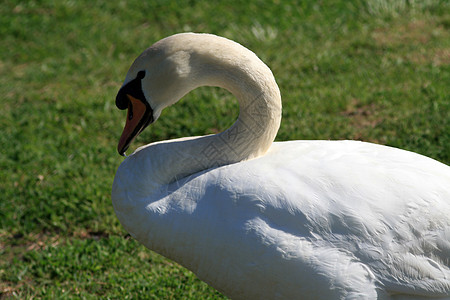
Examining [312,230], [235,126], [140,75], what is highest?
[140,75]

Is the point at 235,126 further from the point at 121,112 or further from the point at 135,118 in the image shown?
the point at 121,112

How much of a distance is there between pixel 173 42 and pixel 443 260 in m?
1.56

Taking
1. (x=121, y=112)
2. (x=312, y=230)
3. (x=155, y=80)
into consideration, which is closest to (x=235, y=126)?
(x=155, y=80)

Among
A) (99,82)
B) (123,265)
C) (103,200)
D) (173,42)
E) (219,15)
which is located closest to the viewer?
(173,42)

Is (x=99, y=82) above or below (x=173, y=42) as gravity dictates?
below

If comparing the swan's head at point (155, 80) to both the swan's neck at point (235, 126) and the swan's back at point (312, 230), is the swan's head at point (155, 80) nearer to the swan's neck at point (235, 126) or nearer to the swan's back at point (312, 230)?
the swan's neck at point (235, 126)

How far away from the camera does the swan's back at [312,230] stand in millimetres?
2541

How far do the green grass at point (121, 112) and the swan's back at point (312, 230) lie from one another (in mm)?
951

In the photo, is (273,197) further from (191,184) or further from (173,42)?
(173,42)

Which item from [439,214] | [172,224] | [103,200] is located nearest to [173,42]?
[172,224]

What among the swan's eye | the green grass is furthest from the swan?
the green grass

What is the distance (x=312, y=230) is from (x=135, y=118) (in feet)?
3.33

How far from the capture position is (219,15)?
6.81 m

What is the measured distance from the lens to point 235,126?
2945 millimetres
